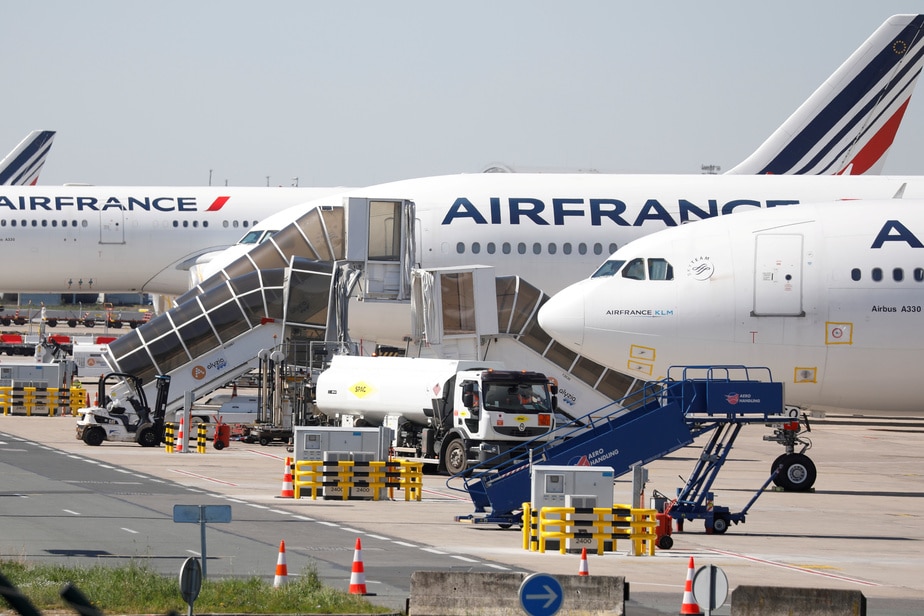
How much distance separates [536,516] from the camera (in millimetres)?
22344

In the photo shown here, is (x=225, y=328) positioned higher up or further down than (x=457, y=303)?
further down

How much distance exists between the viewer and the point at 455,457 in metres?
33.6

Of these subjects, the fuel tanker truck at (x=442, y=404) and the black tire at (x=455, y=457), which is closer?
the fuel tanker truck at (x=442, y=404)

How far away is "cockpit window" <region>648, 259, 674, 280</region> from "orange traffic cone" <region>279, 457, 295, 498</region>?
31.3 feet

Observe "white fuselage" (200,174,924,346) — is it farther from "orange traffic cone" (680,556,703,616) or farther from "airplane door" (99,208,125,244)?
"orange traffic cone" (680,556,703,616)

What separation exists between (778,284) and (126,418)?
19.4 m

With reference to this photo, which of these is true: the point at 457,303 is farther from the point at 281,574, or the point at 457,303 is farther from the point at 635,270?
the point at 281,574

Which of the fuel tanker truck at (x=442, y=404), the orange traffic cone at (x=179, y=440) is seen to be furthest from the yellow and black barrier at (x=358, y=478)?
the orange traffic cone at (x=179, y=440)

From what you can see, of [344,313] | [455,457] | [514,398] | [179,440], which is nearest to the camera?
[514,398]

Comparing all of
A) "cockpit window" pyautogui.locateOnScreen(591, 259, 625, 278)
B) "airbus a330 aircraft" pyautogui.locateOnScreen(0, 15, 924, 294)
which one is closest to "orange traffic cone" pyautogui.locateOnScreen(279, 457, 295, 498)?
"cockpit window" pyautogui.locateOnScreen(591, 259, 625, 278)

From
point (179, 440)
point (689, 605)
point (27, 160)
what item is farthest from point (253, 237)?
point (27, 160)

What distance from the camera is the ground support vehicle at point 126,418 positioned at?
1582 inches

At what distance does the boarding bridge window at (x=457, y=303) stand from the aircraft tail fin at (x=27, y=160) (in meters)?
85.5

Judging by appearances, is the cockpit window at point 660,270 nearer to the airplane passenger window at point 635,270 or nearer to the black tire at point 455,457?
the airplane passenger window at point 635,270
